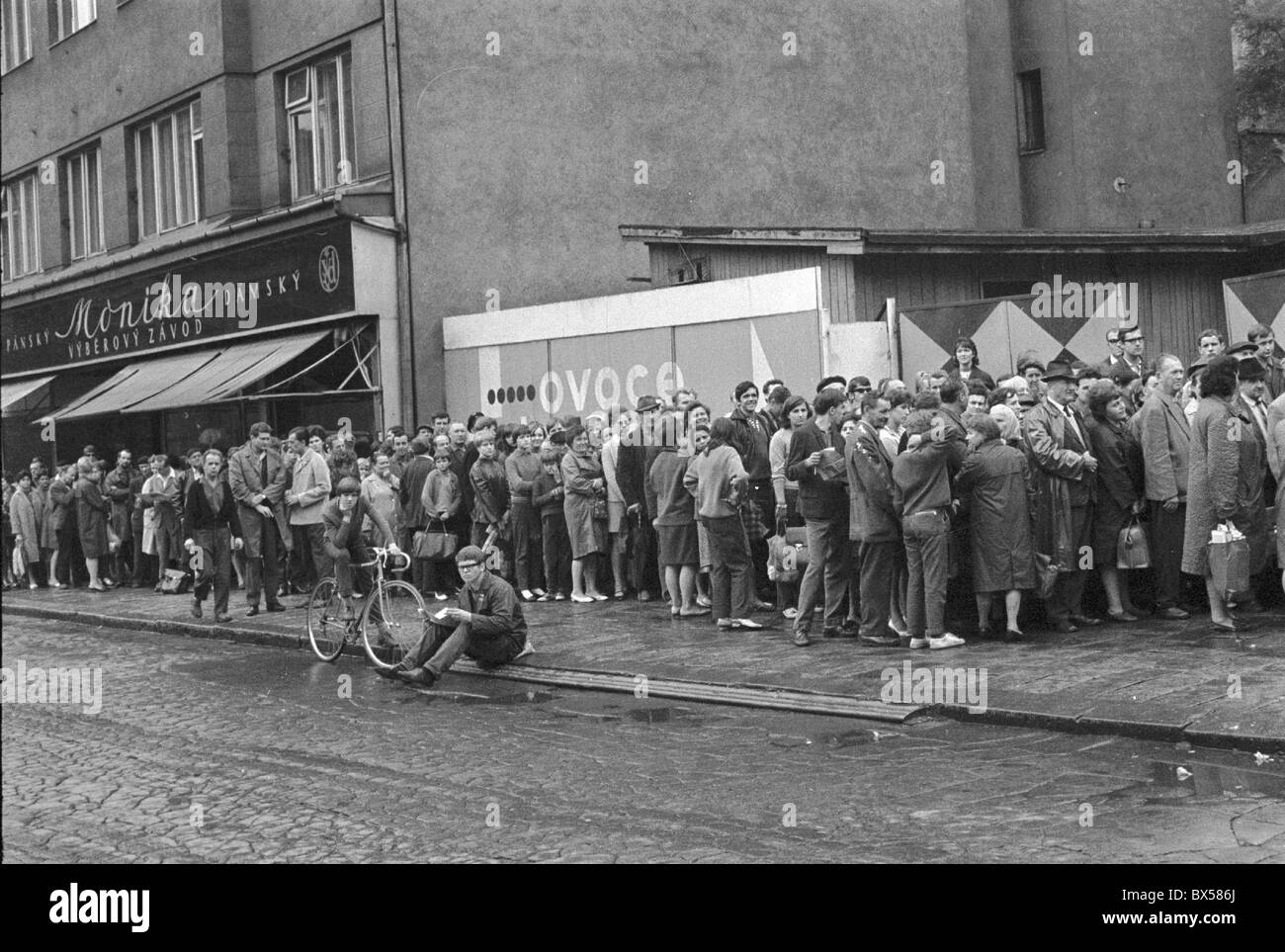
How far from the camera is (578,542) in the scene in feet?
55.5

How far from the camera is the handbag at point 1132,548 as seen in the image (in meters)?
12.7

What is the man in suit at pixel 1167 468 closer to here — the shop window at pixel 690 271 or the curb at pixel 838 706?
the curb at pixel 838 706

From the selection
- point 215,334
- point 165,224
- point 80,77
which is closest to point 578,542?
point 215,334

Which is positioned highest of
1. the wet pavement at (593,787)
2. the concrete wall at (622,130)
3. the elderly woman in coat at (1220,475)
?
the concrete wall at (622,130)

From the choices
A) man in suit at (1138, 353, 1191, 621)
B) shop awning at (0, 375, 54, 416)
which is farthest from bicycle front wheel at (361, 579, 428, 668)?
shop awning at (0, 375, 54, 416)

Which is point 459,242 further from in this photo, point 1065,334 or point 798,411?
point 798,411

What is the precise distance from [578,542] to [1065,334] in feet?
19.9

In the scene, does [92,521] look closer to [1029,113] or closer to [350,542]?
[350,542]

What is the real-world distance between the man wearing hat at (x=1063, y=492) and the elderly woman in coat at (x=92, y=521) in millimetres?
16148

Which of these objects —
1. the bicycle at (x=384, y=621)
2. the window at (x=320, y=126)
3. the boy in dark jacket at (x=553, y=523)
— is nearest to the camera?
the bicycle at (x=384, y=621)

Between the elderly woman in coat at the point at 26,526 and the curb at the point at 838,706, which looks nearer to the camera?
the curb at the point at 838,706

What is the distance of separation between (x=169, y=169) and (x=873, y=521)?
1954 cm

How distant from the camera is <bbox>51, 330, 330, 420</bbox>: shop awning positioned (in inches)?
922

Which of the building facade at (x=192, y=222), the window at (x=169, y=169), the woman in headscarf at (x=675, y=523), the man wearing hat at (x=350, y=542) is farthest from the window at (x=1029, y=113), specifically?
the man wearing hat at (x=350, y=542)
